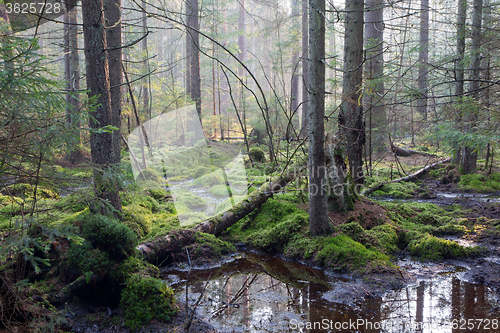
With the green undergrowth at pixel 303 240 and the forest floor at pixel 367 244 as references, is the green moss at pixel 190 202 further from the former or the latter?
the green undergrowth at pixel 303 240

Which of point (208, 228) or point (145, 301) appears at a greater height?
point (208, 228)

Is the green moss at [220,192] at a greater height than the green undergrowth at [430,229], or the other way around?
the green moss at [220,192]

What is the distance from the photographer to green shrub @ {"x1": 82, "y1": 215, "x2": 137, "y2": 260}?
3.88m

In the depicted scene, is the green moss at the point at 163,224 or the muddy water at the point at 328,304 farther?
the green moss at the point at 163,224

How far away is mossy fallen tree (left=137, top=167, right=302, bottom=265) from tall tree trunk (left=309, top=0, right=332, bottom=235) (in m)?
0.85

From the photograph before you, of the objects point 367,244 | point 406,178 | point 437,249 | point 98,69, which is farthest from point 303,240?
point 406,178

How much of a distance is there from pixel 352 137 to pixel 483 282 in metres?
3.69

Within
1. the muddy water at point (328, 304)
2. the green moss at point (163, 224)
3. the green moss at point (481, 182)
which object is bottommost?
the muddy water at point (328, 304)

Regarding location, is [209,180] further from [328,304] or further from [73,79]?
[328,304]

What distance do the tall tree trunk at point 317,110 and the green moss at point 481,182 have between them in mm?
6779

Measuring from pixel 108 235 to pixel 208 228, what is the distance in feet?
7.22

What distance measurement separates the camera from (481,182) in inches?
367

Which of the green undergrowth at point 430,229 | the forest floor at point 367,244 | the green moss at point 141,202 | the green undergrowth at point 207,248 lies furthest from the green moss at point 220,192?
the green undergrowth at point 430,229

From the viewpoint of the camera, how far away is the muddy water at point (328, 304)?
129 inches
